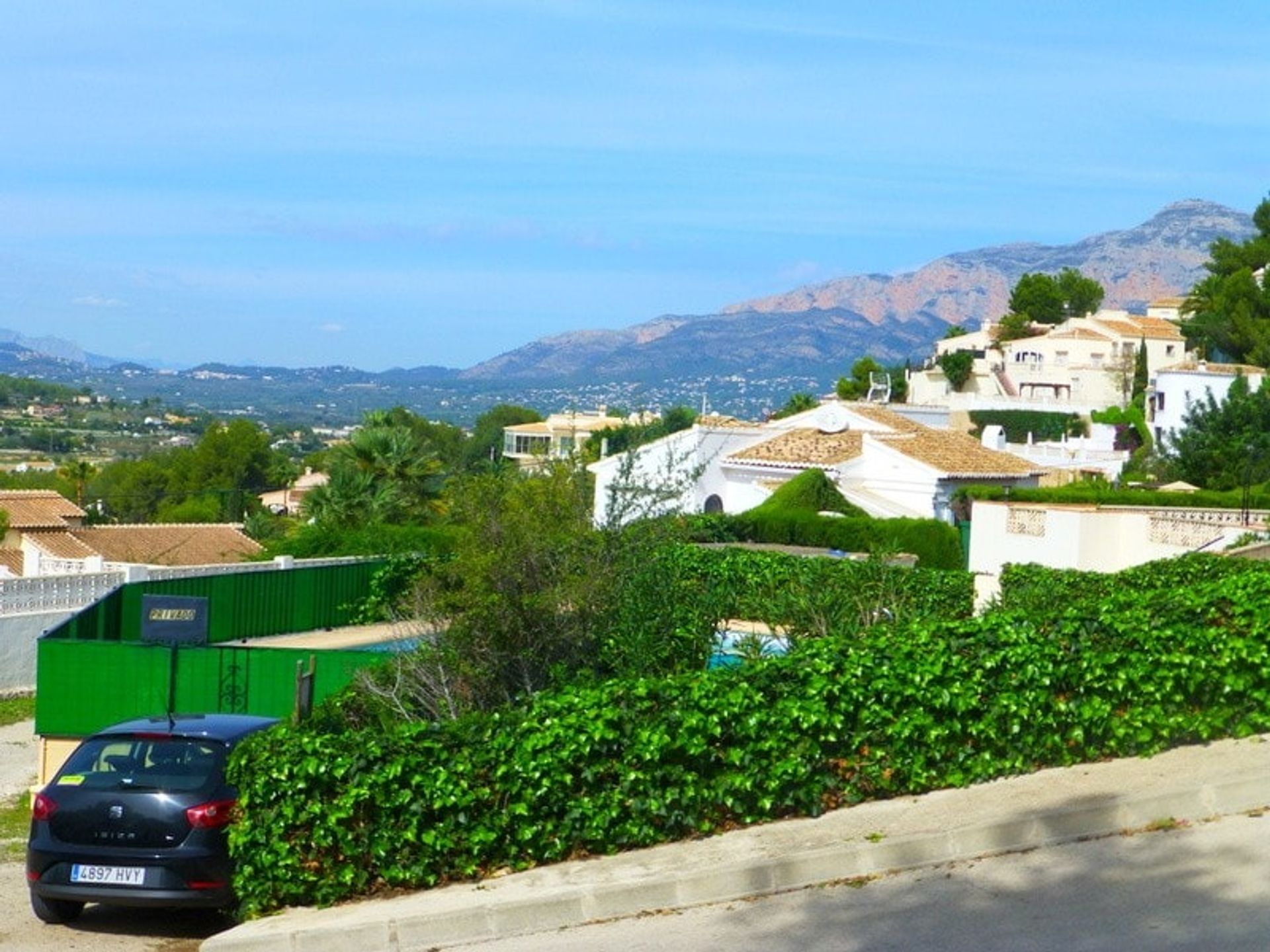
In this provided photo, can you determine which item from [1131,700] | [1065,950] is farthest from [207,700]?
[1065,950]

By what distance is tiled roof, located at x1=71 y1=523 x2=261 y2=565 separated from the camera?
5216cm

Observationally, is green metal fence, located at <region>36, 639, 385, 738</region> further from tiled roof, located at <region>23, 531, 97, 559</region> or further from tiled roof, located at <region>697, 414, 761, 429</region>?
tiled roof, located at <region>697, 414, 761, 429</region>

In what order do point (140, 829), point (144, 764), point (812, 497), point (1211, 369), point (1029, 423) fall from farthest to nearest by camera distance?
point (1029, 423) < point (1211, 369) < point (812, 497) < point (144, 764) < point (140, 829)

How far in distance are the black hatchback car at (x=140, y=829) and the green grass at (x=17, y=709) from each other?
48.3 feet

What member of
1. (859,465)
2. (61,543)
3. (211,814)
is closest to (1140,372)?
(859,465)

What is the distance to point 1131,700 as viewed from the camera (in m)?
11.4

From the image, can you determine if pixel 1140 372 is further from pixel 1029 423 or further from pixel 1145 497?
pixel 1145 497

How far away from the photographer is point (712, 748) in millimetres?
10695

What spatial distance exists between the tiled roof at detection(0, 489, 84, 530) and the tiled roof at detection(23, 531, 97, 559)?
4.71 feet

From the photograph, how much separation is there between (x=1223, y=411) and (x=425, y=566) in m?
40.6

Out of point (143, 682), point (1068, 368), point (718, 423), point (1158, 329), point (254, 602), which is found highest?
point (1158, 329)

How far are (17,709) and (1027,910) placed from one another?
831 inches

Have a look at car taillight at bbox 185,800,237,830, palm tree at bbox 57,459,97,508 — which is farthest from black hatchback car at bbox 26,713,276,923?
palm tree at bbox 57,459,97,508

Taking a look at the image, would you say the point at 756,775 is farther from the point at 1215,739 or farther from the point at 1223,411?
the point at 1223,411
